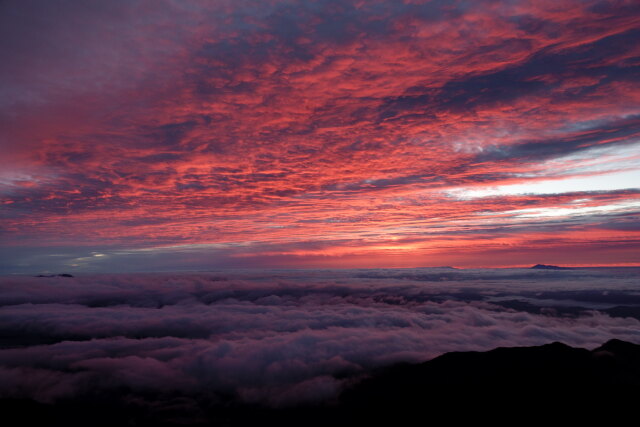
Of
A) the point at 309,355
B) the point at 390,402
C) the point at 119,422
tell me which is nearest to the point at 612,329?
the point at 390,402

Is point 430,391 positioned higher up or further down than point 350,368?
further down

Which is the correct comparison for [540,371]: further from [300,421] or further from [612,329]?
[300,421]

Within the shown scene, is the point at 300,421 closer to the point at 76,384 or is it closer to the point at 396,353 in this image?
the point at 396,353

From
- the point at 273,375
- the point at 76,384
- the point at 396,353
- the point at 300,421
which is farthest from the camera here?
the point at 396,353

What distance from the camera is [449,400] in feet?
500

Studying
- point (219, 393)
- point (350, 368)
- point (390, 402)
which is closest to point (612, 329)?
point (390, 402)

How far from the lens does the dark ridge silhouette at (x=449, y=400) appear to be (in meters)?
130

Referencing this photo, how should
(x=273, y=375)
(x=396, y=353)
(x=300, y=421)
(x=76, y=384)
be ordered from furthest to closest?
(x=396, y=353) → (x=76, y=384) → (x=273, y=375) → (x=300, y=421)

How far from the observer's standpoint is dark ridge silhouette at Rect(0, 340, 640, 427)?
427ft

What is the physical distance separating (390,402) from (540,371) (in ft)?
218

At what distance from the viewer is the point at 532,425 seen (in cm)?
13188

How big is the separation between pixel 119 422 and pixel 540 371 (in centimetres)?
17426

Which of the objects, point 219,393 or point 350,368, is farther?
point 350,368

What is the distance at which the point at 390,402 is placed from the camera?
152 m
